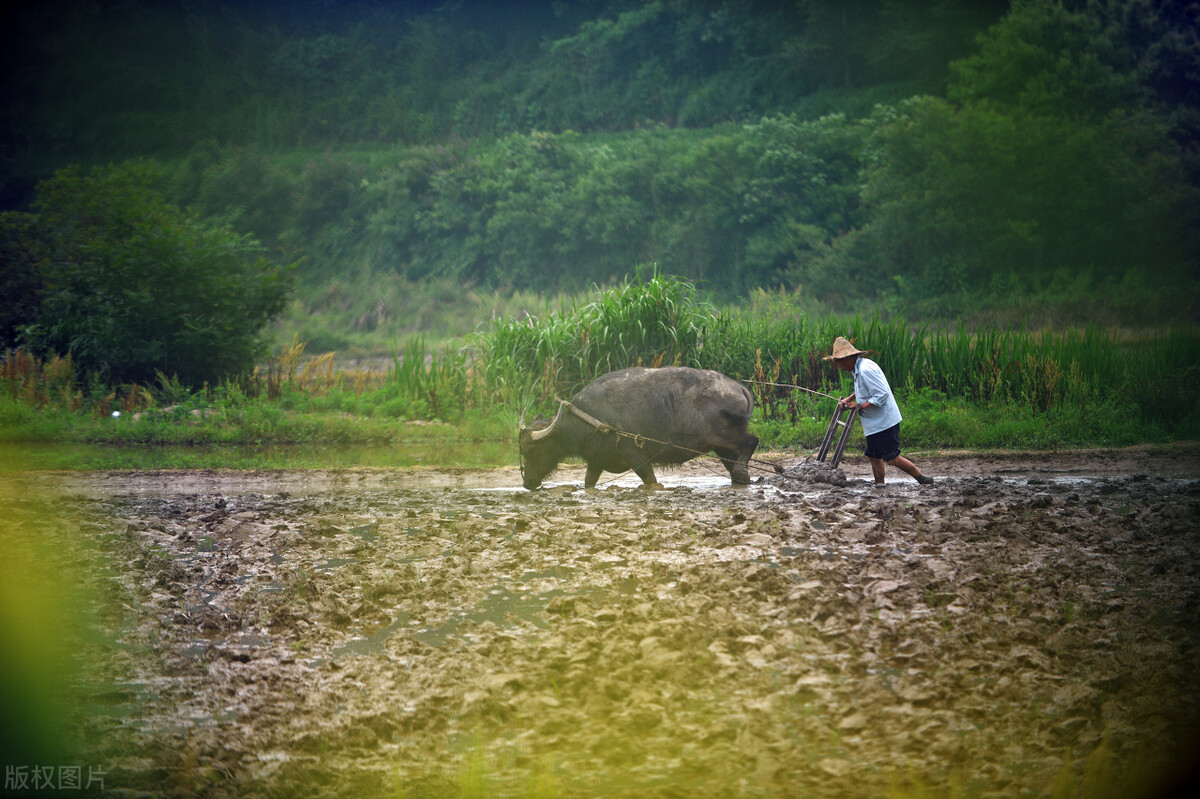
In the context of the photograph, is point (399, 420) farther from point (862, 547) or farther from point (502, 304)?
point (502, 304)

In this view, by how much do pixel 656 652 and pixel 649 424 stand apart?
16.8 ft

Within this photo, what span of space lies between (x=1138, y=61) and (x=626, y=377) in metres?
28.8

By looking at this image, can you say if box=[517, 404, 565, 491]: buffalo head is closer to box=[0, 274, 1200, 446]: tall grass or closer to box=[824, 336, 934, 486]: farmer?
box=[824, 336, 934, 486]: farmer

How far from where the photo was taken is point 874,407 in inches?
367

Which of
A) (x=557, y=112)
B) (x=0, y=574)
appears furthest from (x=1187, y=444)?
(x=557, y=112)

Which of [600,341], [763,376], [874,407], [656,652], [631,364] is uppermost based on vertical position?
[600,341]

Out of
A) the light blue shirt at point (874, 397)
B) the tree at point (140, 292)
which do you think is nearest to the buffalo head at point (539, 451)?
the light blue shirt at point (874, 397)

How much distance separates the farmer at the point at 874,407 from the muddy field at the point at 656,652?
3.89ft

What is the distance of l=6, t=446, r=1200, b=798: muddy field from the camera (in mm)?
3826

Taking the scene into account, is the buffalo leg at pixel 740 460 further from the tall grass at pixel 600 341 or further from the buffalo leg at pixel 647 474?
the tall grass at pixel 600 341

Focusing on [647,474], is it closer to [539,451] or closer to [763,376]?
[539,451]

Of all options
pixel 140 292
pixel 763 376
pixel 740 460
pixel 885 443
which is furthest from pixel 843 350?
pixel 140 292

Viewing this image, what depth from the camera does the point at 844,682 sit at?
444cm

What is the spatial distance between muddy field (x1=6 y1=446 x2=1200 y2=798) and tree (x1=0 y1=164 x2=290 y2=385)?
902cm
